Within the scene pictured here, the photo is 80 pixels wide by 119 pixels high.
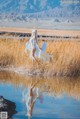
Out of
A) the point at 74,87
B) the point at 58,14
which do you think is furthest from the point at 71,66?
the point at 58,14

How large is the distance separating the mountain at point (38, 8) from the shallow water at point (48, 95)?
701 mm

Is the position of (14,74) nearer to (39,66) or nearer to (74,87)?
(39,66)

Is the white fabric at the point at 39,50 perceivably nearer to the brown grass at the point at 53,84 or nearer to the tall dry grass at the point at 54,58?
the tall dry grass at the point at 54,58

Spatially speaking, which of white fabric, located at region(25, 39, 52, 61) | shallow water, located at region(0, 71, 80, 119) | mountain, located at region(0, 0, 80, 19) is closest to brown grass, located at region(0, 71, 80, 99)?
shallow water, located at region(0, 71, 80, 119)

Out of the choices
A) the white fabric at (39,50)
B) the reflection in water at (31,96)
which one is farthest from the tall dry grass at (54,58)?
the reflection in water at (31,96)

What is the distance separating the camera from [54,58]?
586 centimetres

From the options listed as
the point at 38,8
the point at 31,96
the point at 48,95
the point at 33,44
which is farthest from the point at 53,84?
the point at 38,8

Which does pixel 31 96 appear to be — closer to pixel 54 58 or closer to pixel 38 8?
pixel 54 58

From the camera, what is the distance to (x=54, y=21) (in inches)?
230

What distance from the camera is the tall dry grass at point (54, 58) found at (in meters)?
5.85

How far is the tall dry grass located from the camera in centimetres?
585

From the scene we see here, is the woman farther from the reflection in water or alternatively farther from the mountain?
the reflection in water

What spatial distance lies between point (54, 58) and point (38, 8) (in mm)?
566

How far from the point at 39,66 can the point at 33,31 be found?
0.43 m
